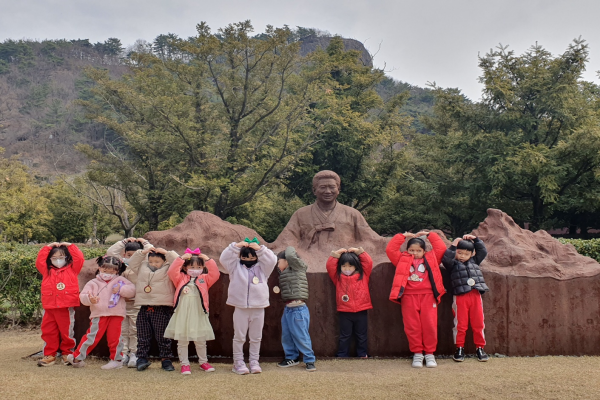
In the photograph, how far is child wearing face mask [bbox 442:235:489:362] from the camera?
4.55 meters

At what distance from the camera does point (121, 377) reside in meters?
4.09

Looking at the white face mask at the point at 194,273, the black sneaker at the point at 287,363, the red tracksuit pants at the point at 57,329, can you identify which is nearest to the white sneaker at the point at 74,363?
the red tracksuit pants at the point at 57,329

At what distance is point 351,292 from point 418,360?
0.87 meters

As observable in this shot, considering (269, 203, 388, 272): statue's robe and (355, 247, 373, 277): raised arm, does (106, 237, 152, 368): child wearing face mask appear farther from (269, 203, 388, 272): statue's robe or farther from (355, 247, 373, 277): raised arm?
(355, 247, 373, 277): raised arm

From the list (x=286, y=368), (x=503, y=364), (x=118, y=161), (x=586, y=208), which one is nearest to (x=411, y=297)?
(x=503, y=364)

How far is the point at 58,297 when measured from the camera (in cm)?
464

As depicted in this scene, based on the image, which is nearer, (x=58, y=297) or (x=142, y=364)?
(x=142, y=364)

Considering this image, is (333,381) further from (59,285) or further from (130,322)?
(59,285)

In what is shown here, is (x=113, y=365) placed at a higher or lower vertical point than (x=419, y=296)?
lower

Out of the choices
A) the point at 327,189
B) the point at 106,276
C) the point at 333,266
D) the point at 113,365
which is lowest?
the point at 113,365

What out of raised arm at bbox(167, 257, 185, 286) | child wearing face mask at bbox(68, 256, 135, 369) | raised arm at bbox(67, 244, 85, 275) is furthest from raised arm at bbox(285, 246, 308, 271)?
raised arm at bbox(67, 244, 85, 275)

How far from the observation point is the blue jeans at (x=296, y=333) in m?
4.39

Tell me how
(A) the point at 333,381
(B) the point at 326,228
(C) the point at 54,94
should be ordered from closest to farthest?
(A) the point at 333,381
(B) the point at 326,228
(C) the point at 54,94

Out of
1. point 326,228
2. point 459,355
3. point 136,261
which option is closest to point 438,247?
point 459,355
